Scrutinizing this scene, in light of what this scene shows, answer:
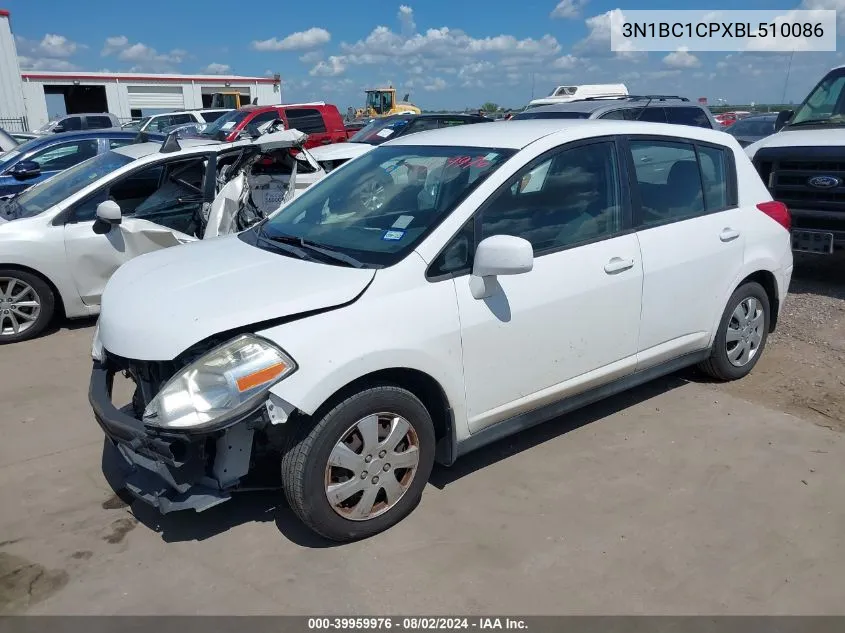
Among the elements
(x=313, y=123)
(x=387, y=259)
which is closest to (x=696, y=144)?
(x=387, y=259)

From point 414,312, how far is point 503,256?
1.56ft

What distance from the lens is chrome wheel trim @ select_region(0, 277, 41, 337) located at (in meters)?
6.16

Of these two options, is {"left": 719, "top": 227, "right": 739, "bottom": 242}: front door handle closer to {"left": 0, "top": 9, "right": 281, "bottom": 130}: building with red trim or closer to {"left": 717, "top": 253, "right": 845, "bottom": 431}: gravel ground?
{"left": 717, "top": 253, "right": 845, "bottom": 431}: gravel ground

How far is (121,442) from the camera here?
10.4 feet

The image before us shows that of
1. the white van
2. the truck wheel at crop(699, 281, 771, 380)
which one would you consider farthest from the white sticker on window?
the white van

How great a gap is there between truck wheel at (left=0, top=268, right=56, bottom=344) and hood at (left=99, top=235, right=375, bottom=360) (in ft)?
10.2

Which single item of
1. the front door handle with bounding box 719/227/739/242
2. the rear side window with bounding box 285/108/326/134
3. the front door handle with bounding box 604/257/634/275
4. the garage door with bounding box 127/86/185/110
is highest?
the garage door with bounding box 127/86/185/110

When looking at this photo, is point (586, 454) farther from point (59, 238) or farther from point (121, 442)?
point (59, 238)

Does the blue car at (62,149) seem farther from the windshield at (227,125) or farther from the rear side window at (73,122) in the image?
the rear side window at (73,122)

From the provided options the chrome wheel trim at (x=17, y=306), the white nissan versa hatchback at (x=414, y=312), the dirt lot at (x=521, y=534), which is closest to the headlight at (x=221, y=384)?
the white nissan versa hatchback at (x=414, y=312)

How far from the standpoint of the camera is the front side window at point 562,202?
3.58 metres

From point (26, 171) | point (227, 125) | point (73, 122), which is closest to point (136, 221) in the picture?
point (26, 171)

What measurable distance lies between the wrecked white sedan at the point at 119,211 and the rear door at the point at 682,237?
344cm

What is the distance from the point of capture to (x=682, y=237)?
425 cm
